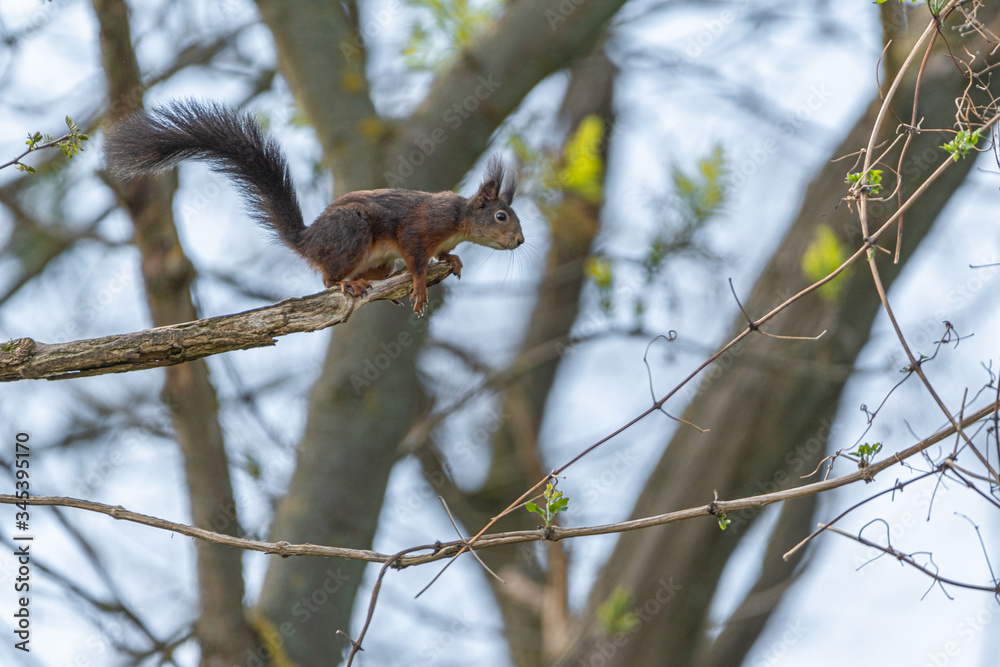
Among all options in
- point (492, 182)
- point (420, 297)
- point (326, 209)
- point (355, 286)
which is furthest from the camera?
point (492, 182)

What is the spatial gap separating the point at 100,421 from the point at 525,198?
8.71ft

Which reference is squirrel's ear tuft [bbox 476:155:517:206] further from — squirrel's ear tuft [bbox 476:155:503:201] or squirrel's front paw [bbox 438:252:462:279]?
squirrel's front paw [bbox 438:252:462:279]

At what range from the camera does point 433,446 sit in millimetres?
5195

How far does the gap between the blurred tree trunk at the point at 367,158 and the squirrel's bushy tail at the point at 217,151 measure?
1.08 m

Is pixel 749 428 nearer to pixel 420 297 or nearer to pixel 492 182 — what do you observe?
pixel 492 182

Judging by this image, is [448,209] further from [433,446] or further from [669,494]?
[433,446]

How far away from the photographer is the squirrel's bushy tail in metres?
2.02

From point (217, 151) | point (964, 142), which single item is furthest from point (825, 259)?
point (217, 151)

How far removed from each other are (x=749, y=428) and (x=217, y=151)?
2.53 meters

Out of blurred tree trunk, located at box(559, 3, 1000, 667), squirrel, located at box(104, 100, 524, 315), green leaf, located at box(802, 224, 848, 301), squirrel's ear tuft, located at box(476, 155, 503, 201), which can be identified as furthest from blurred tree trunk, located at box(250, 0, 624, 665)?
green leaf, located at box(802, 224, 848, 301)

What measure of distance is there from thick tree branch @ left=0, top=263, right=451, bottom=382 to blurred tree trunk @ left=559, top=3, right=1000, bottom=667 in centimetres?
246

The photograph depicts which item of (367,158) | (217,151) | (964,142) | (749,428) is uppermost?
(367,158)

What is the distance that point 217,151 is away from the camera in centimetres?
222

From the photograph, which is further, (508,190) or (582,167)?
(582,167)
